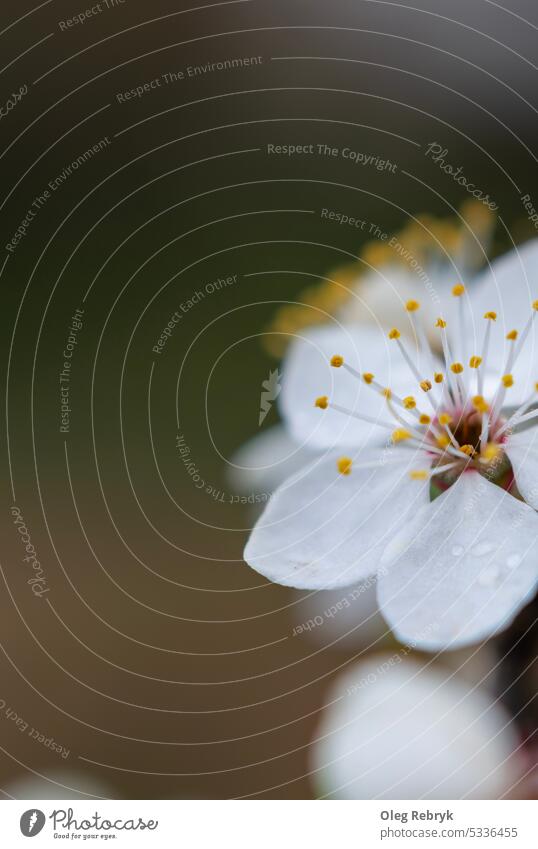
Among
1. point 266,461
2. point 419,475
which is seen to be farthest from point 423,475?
point 266,461

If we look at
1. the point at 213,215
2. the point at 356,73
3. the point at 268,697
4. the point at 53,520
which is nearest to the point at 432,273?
the point at 213,215

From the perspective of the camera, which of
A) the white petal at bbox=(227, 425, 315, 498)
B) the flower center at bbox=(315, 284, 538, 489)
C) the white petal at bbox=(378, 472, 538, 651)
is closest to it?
the white petal at bbox=(378, 472, 538, 651)

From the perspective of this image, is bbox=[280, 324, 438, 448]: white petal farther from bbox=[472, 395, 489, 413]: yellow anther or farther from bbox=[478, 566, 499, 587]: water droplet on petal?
bbox=[478, 566, 499, 587]: water droplet on petal

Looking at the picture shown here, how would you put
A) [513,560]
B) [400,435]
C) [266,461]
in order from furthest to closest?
1. [266,461]
2. [400,435]
3. [513,560]

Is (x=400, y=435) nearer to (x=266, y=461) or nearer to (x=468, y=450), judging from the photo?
(x=468, y=450)

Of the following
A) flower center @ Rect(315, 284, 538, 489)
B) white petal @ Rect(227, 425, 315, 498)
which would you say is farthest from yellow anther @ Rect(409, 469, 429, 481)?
white petal @ Rect(227, 425, 315, 498)

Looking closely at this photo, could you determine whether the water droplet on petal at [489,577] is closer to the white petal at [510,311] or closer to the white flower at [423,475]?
the white flower at [423,475]
